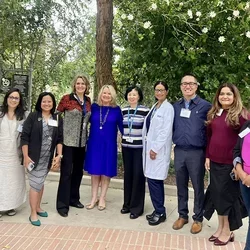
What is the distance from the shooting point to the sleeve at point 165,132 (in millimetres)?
3834

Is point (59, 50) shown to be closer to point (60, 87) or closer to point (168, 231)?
point (60, 87)

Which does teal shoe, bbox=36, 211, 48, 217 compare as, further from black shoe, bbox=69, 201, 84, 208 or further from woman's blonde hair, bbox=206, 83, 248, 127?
woman's blonde hair, bbox=206, 83, 248, 127

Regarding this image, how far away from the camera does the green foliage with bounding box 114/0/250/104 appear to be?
183 inches

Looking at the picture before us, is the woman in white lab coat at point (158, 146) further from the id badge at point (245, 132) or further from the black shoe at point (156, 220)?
the id badge at point (245, 132)

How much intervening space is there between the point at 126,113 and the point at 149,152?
2.07ft

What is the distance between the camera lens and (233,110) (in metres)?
3.38

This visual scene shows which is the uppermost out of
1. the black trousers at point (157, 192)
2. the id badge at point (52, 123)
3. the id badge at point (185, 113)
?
the id badge at point (185, 113)

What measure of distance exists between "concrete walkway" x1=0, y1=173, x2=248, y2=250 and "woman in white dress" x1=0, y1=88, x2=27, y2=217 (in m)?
0.26

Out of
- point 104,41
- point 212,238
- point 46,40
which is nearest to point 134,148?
point 212,238

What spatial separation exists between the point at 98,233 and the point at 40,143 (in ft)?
4.04

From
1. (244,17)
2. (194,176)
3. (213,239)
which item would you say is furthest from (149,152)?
(244,17)

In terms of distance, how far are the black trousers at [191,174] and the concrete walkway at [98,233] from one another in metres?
0.27

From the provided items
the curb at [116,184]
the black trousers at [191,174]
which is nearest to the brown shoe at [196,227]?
the black trousers at [191,174]

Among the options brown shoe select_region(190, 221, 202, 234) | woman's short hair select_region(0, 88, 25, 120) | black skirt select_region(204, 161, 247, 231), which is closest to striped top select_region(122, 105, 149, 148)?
black skirt select_region(204, 161, 247, 231)
